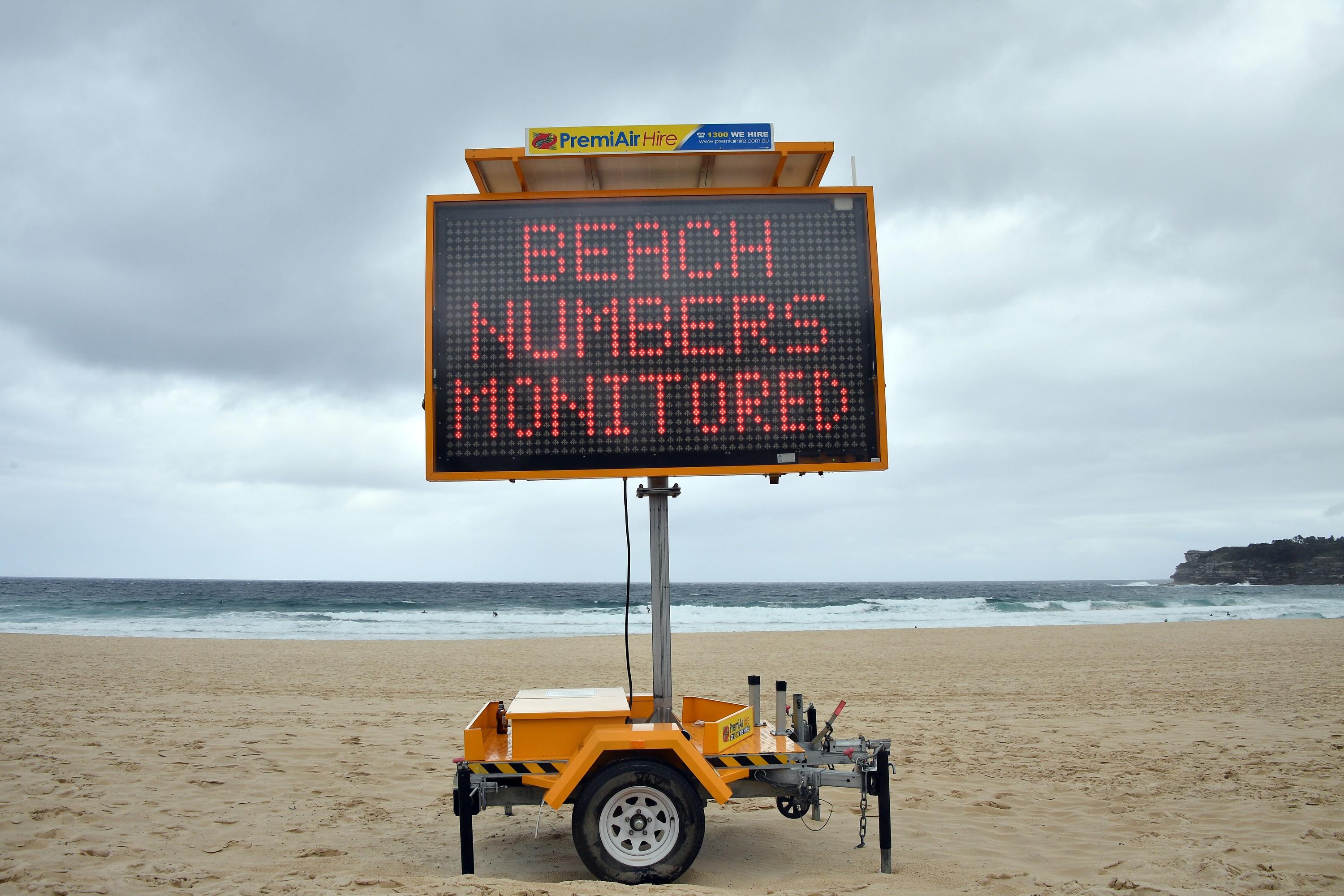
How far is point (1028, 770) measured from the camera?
24.9ft

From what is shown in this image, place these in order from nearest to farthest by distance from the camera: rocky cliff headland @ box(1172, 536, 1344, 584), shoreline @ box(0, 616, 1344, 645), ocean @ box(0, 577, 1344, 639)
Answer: shoreline @ box(0, 616, 1344, 645) < ocean @ box(0, 577, 1344, 639) < rocky cliff headland @ box(1172, 536, 1344, 584)

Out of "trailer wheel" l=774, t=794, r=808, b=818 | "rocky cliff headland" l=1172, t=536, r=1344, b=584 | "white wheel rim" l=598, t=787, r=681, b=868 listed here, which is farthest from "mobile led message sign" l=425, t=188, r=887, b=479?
"rocky cliff headland" l=1172, t=536, r=1344, b=584

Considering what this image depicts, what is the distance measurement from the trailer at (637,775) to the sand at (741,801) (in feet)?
0.80

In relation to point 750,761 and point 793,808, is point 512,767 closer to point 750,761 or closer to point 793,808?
point 750,761

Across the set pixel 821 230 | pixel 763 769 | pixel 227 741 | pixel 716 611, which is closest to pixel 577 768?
pixel 763 769

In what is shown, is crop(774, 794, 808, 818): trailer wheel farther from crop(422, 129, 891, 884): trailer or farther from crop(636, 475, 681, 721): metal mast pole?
crop(636, 475, 681, 721): metal mast pole

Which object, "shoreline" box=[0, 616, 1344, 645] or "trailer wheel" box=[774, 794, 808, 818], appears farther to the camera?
"shoreline" box=[0, 616, 1344, 645]

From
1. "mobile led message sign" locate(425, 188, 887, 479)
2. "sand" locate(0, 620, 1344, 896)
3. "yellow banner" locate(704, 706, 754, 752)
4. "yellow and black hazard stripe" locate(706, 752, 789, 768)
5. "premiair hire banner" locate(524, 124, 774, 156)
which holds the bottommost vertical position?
"sand" locate(0, 620, 1344, 896)

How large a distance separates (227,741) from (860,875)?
7.38 meters

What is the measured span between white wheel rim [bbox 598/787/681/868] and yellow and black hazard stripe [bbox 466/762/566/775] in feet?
1.22

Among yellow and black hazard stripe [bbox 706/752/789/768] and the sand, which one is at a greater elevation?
yellow and black hazard stripe [bbox 706/752/789/768]

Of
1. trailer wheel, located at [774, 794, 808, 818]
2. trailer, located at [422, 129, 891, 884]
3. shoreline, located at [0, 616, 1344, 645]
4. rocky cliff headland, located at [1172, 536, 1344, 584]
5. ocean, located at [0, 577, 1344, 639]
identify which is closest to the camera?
trailer, located at [422, 129, 891, 884]

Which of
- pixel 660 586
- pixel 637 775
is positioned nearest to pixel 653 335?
pixel 660 586

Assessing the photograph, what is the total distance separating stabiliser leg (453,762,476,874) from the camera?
14.2 ft
